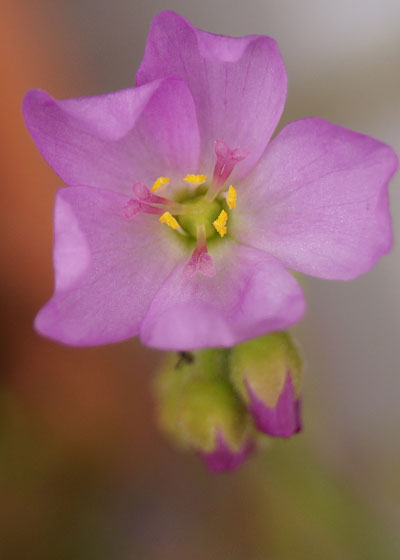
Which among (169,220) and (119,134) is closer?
(119,134)

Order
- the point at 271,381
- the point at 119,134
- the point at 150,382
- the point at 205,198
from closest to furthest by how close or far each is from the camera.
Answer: the point at 119,134
the point at 271,381
the point at 205,198
the point at 150,382

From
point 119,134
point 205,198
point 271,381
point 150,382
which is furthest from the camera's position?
point 150,382

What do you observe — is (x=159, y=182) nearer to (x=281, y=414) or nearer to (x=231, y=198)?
(x=231, y=198)

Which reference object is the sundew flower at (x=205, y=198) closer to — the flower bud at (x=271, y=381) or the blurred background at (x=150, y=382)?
the flower bud at (x=271, y=381)

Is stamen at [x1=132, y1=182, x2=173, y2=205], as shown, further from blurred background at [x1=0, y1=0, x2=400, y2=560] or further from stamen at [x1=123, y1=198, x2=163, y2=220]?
blurred background at [x1=0, y1=0, x2=400, y2=560]

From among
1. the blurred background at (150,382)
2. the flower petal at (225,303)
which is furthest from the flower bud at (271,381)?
the blurred background at (150,382)

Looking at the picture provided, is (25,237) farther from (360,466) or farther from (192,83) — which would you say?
(360,466)

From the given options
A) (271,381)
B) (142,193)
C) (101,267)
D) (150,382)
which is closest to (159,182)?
(142,193)
